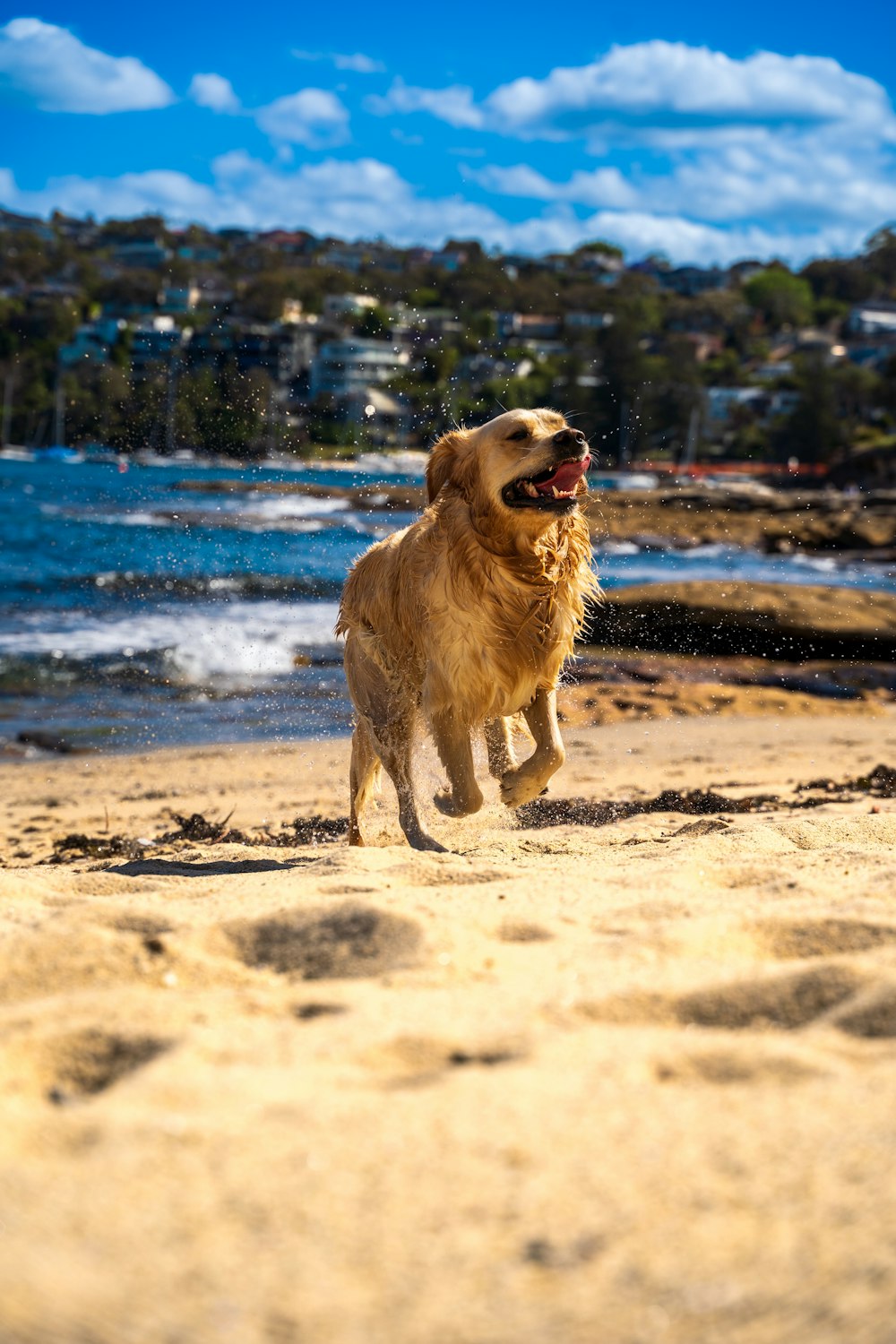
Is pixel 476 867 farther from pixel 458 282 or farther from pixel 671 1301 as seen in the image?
pixel 458 282

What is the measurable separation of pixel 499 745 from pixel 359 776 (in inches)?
29.4

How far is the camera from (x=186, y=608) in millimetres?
17016

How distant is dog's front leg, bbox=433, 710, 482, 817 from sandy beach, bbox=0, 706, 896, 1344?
1.20 m

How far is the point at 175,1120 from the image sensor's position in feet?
6.96

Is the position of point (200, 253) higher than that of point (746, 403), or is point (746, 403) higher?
point (200, 253)

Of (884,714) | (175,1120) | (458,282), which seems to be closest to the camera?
(175,1120)

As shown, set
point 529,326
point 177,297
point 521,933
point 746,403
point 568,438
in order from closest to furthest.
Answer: point 521,933, point 568,438, point 177,297, point 529,326, point 746,403

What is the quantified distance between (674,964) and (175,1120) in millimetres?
1192

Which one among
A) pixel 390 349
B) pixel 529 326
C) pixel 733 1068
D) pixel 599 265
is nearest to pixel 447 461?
pixel 733 1068

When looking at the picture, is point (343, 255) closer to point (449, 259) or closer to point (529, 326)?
point (449, 259)

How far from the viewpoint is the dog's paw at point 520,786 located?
5.33 meters

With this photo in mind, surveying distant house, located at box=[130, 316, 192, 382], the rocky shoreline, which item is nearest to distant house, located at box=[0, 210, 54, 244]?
distant house, located at box=[130, 316, 192, 382]

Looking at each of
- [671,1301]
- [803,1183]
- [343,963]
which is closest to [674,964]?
[343,963]

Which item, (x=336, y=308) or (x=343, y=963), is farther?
(x=336, y=308)
